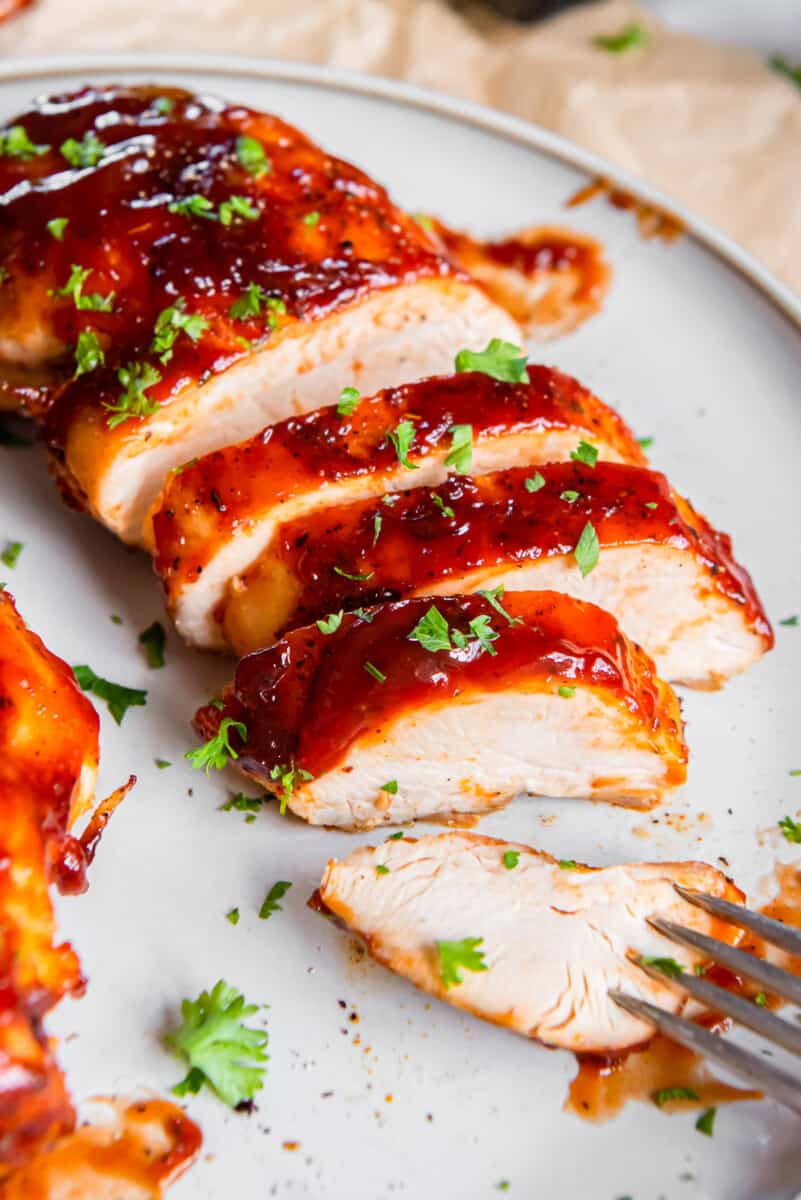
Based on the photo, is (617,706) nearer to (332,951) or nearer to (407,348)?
(332,951)

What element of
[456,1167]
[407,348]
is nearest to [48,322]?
[407,348]

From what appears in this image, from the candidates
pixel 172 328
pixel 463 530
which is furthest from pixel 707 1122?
pixel 172 328

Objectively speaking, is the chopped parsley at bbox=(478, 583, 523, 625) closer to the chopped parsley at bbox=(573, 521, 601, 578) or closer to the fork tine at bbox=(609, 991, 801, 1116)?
the chopped parsley at bbox=(573, 521, 601, 578)

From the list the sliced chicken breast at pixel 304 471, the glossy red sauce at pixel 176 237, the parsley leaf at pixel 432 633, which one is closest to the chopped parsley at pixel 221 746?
the sliced chicken breast at pixel 304 471

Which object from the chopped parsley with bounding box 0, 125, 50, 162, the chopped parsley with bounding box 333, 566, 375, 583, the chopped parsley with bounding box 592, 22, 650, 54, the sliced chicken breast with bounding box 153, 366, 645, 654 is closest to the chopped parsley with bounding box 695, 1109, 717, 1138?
the chopped parsley with bounding box 333, 566, 375, 583

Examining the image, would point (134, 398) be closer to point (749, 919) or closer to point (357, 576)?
point (357, 576)

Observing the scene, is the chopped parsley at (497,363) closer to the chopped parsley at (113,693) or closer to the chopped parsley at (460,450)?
the chopped parsley at (460,450)
